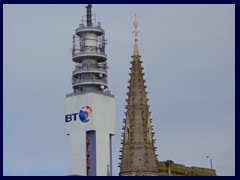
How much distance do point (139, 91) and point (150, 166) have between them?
16.3 metres

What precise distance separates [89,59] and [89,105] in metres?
8.79

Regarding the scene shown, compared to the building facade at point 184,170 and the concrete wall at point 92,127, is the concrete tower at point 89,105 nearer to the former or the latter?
the concrete wall at point 92,127

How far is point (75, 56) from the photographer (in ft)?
634

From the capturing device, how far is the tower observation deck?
193 metres

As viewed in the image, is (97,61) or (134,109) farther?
(97,61)

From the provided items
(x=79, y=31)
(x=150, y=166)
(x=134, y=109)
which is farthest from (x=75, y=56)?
(x=150, y=166)

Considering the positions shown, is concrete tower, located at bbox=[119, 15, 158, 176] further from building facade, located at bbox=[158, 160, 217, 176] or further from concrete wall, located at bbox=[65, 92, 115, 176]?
concrete wall, located at bbox=[65, 92, 115, 176]

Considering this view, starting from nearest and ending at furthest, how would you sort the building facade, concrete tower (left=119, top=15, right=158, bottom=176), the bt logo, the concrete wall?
the building facade
concrete tower (left=119, top=15, right=158, bottom=176)
the concrete wall
the bt logo

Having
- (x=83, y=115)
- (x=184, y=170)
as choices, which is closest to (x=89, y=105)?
(x=83, y=115)

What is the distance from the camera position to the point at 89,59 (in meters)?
196

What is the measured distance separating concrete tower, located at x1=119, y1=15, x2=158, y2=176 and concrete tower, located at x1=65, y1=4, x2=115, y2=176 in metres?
8.03

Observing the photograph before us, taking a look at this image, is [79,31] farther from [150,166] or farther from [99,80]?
[150,166]

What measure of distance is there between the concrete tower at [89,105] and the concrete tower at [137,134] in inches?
316

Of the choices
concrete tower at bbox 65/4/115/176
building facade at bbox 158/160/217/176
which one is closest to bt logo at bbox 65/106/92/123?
concrete tower at bbox 65/4/115/176
